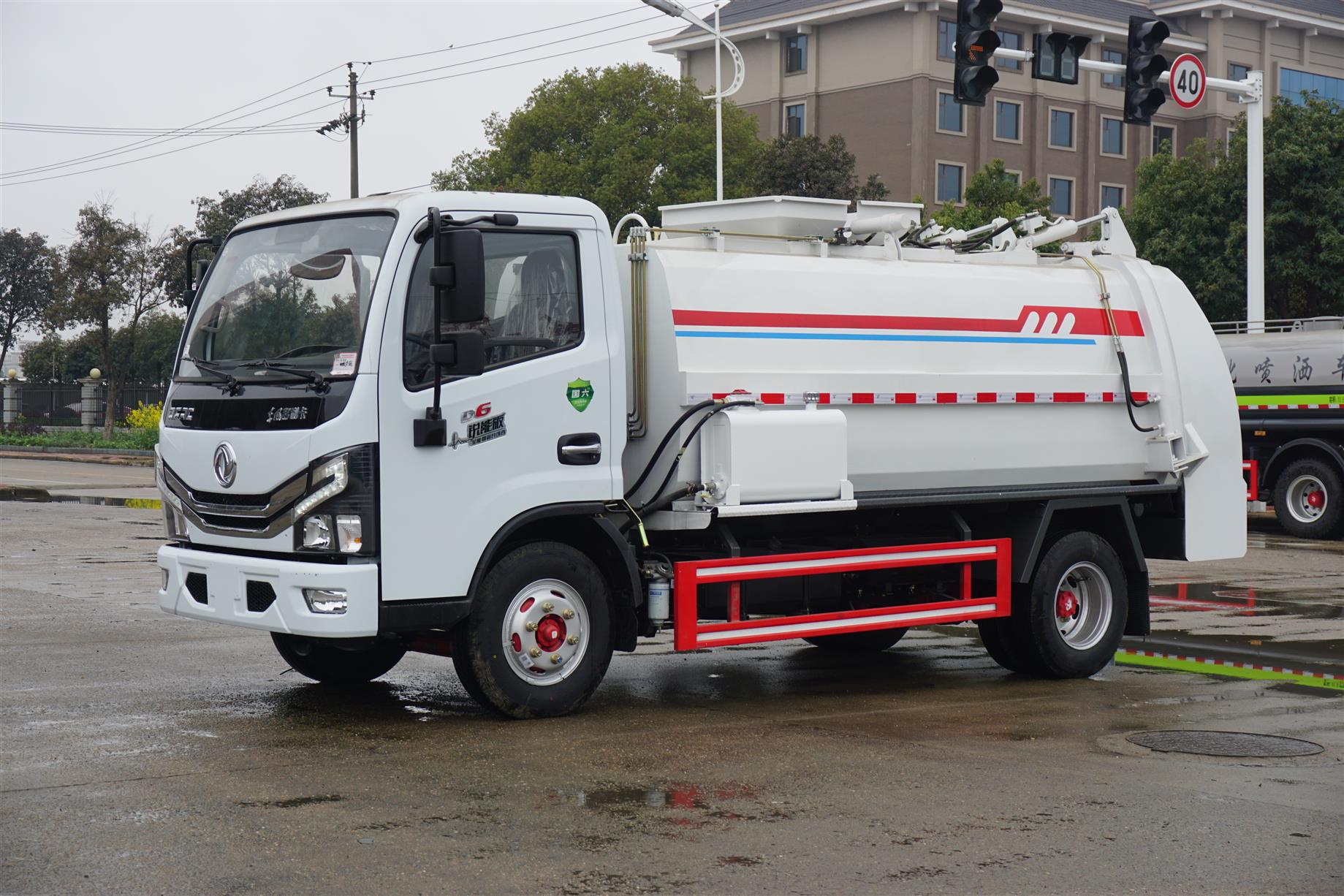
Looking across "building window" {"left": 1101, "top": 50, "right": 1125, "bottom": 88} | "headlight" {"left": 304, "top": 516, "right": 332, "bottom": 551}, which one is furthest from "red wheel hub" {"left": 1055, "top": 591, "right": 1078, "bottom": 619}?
"building window" {"left": 1101, "top": 50, "right": 1125, "bottom": 88}

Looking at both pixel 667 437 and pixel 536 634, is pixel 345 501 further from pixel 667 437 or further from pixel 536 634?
pixel 667 437

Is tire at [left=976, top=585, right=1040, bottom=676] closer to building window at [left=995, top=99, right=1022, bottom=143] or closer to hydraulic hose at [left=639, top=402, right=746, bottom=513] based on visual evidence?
hydraulic hose at [left=639, top=402, right=746, bottom=513]

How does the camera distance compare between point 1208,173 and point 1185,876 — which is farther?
point 1208,173

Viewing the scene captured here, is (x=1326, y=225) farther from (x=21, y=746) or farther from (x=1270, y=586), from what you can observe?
(x=21, y=746)

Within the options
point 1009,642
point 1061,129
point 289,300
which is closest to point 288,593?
point 289,300

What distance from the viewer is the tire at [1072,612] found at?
34.5ft

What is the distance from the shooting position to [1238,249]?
4153 centimetres

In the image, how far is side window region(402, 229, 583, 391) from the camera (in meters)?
8.14

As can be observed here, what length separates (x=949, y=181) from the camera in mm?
65438

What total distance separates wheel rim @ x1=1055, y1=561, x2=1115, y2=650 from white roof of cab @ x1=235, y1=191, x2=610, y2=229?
4.13 m

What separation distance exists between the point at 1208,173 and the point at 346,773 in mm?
39334

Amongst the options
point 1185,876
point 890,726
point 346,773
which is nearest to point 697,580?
point 890,726

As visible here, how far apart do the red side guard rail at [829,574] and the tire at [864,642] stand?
1.46 metres

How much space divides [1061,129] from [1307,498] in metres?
50.2
